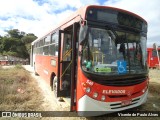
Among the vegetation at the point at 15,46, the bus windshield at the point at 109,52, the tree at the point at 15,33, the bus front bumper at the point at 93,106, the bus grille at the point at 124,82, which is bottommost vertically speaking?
the bus front bumper at the point at 93,106

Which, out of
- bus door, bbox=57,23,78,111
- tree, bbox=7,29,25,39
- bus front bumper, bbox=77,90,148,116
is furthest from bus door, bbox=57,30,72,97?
tree, bbox=7,29,25,39

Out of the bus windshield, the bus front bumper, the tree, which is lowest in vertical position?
the bus front bumper

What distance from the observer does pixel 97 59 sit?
5.70 metres

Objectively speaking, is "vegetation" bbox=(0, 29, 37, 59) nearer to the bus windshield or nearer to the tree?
the tree

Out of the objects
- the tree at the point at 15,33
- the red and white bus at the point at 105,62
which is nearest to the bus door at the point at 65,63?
the red and white bus at the point at 105,62

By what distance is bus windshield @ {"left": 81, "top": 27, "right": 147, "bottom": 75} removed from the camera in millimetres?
5668

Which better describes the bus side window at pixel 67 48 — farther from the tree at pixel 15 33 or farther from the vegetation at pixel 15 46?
the tree at pixel 15 33

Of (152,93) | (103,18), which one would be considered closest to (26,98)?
(103,18)

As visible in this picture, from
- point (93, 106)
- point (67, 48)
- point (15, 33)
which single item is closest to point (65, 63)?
point (67, 48)

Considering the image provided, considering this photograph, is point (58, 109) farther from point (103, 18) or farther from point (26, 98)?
point (103, 18)

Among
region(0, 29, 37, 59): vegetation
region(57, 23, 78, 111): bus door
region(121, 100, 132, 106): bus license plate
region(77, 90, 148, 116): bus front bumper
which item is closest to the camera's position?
region(77, 90, 148, 116): bus front bumper

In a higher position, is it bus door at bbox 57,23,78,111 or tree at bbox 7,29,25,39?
tree at bbox 7,29,25,39

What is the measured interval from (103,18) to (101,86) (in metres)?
1.79

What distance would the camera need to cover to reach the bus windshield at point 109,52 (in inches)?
223
